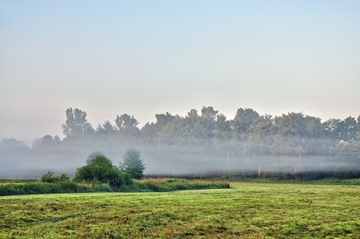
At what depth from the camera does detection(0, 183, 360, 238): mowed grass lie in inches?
548

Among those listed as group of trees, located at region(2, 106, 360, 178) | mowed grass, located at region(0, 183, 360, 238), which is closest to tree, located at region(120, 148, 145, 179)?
group of trees, located at region(2, 106, 360, 178)

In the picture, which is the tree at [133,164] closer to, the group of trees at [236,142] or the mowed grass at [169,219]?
the group of trees at [236,142]

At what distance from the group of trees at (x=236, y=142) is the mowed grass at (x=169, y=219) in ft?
171

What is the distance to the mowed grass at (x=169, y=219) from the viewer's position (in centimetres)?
1392

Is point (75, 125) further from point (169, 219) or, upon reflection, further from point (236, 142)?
point (169, 219)

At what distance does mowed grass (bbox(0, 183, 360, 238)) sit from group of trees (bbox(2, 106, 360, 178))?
5221 centimetres

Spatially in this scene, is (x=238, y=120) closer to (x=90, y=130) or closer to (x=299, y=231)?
(x=90, y=130)

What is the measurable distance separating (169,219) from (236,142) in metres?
72.8

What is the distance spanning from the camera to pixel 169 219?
644 inches

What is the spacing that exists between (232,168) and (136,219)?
7476cm

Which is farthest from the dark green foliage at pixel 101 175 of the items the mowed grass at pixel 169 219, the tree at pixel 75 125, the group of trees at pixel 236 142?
the tree at pixel 75 125

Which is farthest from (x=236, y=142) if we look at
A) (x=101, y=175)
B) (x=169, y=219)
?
(x=169, y=219)

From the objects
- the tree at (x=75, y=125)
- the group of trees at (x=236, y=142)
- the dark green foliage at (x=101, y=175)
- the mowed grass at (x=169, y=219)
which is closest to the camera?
the mowed grass at (x=169, y=219)

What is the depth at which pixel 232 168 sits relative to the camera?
89500 mm
